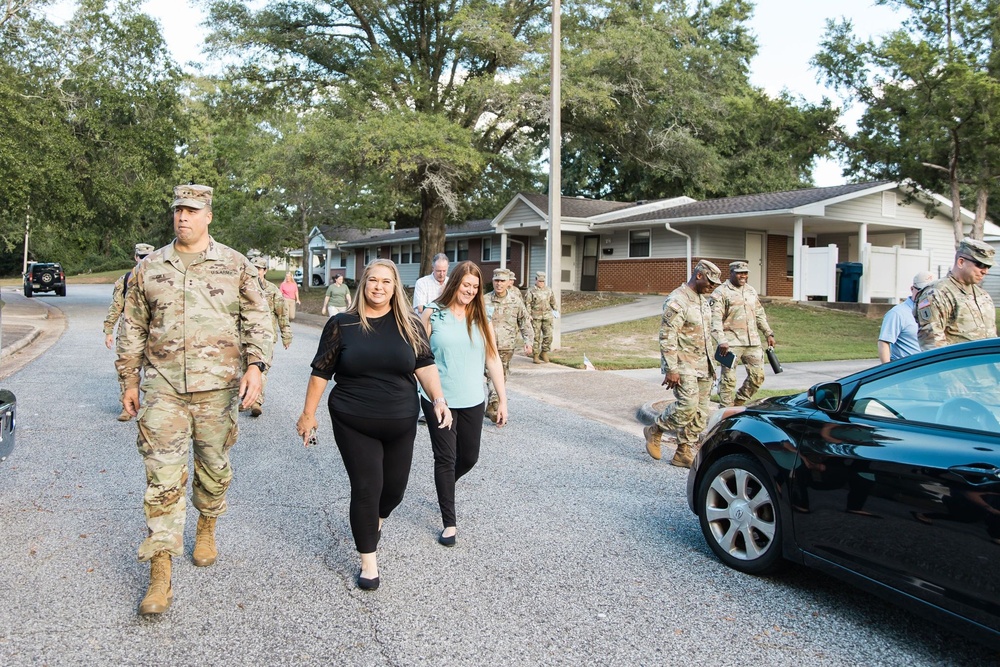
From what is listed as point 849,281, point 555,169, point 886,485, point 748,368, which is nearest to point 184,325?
point 886,485

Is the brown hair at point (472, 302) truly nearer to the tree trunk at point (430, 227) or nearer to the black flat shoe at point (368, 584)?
the black flat shoe at point (368, 584)

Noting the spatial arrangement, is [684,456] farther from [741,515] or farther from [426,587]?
[426,587]

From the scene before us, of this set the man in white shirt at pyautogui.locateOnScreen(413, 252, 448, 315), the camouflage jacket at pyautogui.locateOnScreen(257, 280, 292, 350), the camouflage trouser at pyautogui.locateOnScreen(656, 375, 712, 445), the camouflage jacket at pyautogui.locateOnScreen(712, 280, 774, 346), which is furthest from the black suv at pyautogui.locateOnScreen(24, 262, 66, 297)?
the camouflage trouser at pyautogui.locateOnScreen(656, 375, 712, 445)

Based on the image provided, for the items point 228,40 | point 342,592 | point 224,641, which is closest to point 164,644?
point 224,641

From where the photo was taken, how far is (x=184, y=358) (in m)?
3.89

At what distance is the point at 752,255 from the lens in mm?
28234

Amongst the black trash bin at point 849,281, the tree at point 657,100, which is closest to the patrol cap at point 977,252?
the tree at point 657,100

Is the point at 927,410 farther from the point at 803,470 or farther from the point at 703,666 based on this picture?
the point at 703,666

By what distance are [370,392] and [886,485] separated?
94.5 inches

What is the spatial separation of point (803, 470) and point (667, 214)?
25.1 metres

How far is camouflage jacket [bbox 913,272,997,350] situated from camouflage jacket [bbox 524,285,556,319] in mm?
9443

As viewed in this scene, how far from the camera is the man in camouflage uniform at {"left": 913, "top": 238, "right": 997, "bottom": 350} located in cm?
578

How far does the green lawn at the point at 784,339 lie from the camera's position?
15.8 metres

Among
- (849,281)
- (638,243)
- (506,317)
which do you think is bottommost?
(506,317)
